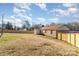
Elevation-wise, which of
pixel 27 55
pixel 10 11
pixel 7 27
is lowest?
pixel 27 55

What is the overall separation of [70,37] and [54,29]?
22cm

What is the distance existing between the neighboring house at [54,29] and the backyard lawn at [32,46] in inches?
2.5

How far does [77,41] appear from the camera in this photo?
2.42 metres

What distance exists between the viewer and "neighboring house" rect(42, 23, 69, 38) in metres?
A: 2.44

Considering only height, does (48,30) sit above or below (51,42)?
above

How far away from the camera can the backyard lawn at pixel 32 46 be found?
94.4 inches

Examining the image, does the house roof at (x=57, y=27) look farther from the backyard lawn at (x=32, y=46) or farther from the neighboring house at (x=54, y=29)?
the backyard lawn at (x=32, y=46)

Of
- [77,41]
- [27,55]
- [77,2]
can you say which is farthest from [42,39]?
[77,2]

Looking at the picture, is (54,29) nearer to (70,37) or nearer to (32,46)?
(70,37)

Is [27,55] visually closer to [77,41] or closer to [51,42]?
[51,42]

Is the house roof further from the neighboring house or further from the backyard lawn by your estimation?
the backyard lawn

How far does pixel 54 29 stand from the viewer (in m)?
2.46

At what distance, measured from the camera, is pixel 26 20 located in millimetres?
2416

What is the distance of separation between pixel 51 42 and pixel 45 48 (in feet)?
0.37
